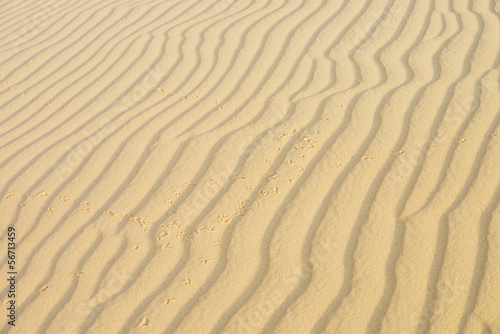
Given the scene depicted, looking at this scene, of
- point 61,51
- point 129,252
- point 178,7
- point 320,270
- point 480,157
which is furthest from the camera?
point 178,7

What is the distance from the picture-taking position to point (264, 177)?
8.18 ft

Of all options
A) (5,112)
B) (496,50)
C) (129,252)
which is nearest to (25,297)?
(129,252)

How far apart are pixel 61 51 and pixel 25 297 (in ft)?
8.80

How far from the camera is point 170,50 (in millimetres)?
3914

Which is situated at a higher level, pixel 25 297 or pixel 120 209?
pixel 120 209

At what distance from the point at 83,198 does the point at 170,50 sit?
5.79 ft

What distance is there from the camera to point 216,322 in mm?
1853

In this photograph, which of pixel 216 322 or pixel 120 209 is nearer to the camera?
pixel 216 322

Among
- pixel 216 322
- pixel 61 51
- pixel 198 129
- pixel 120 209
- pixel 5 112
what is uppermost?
pixel 61 51

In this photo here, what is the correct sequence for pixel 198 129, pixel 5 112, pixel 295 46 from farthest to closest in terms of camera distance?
pixel 295 46, pixel 5 112, pixel 198 129

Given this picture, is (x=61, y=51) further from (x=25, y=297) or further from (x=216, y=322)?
(x=216, y=322)

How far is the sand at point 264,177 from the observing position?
1.90 metres

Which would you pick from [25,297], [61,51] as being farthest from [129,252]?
[61,51]

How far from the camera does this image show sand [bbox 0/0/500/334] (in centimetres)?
190
